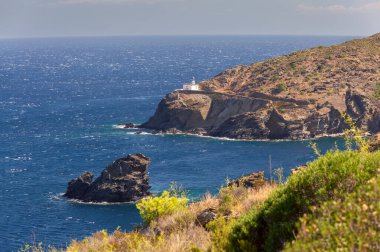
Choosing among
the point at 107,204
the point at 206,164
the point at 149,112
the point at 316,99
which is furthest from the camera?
the point at 149,112

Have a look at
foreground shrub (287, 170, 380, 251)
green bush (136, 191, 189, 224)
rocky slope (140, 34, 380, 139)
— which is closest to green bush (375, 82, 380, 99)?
rocky slope (140, 34, 380, 139)

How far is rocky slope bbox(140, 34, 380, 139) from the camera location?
11006 centimetres

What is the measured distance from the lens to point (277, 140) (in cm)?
10719

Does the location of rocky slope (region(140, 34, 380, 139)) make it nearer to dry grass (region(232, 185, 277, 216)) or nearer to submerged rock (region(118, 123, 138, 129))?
submerged rock (region(118, 123, 138, 129))

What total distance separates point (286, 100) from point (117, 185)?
184 feet

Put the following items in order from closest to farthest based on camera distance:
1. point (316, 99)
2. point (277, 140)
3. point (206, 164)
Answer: point (206, 164) → point (277, 140) → point (316, 99)

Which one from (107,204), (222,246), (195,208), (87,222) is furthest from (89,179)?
(222,246)

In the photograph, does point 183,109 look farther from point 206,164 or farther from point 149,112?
point 206,164

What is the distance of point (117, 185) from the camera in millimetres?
73688

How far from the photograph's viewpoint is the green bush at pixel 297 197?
12.0 meters

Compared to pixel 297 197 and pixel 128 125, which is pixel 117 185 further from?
pixel 297 197

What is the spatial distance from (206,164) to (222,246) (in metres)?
77.2

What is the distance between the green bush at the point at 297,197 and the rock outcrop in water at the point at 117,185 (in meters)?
A: 60.4

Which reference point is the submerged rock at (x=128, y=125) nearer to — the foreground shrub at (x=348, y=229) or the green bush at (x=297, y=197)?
the green bush at (x=297, y=197)
